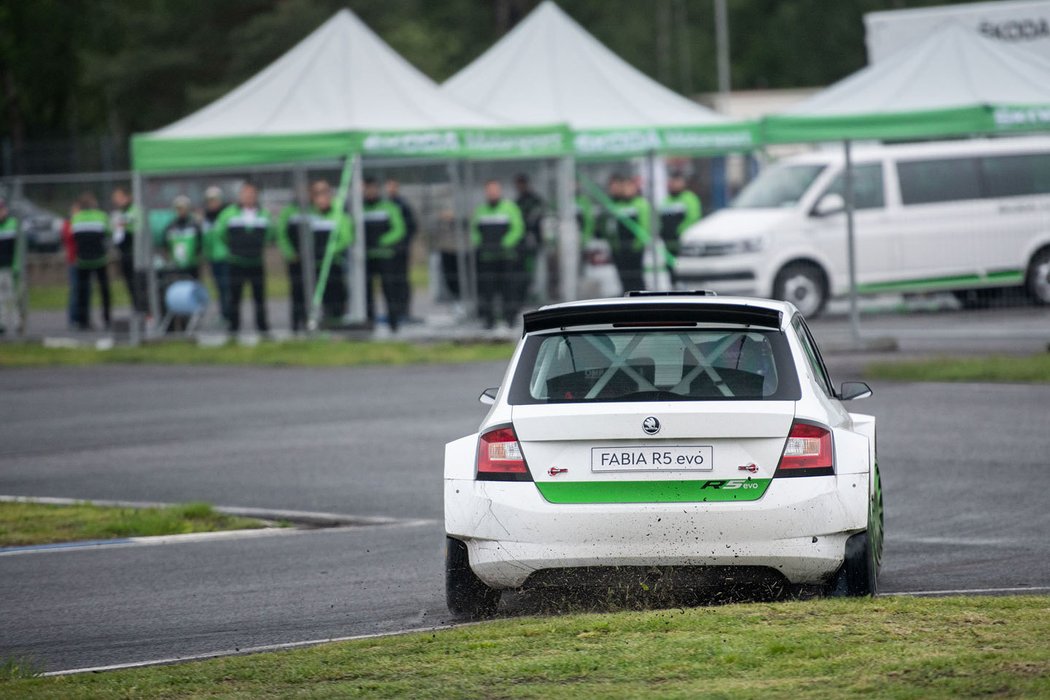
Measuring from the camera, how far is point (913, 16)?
3058 cm

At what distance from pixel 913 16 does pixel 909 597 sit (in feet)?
81.0

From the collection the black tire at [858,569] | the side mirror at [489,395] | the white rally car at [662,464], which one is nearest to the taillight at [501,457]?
the white rally car at [662,464]

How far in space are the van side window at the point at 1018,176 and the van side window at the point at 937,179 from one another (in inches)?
22.0

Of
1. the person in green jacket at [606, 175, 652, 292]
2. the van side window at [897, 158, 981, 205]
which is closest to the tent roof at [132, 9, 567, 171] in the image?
the person in green jacket at [606, 175, 652, 292]

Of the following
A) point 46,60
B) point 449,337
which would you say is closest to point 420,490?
point 449,337

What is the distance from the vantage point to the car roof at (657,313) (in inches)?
293

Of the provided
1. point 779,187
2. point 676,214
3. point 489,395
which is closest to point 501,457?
point 489,395

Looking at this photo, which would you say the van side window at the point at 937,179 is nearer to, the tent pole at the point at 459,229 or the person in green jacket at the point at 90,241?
the tent pole at the point at 459,229

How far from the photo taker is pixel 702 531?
7043mm

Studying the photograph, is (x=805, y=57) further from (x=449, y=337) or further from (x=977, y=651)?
(x=977, y=651)

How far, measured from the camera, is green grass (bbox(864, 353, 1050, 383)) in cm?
1794

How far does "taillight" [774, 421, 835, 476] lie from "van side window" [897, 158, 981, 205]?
16552mm

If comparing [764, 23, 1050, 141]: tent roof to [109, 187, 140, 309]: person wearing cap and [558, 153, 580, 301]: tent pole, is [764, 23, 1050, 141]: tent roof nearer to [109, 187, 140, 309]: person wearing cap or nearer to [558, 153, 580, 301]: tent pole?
[558, 153, 580, 301]: tent pole

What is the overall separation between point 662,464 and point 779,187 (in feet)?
60.0
